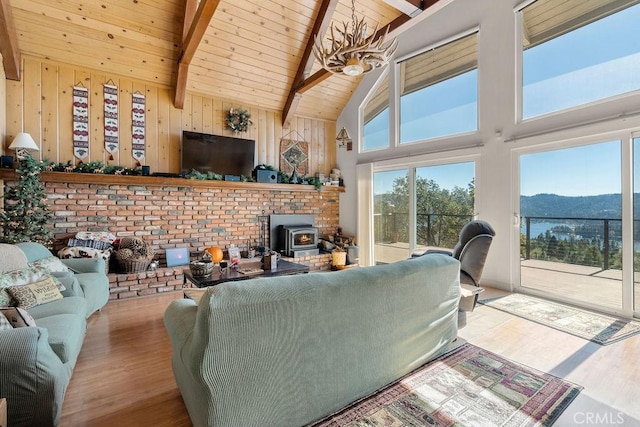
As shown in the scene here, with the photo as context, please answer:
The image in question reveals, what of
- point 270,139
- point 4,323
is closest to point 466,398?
point 4,323

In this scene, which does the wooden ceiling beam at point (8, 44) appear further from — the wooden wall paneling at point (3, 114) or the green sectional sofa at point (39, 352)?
the green sectional sofa at point (39, 352)

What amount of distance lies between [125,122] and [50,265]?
8.75 feet

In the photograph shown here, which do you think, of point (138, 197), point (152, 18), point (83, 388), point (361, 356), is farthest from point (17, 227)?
point (361, 356)

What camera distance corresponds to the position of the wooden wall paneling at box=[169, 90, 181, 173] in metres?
4.91

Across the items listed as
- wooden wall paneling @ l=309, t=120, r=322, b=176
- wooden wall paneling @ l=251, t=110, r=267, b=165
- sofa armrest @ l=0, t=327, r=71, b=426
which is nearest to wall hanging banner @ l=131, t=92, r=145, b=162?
wooden wall paneling @ l=251, t=110, r=267, b=165

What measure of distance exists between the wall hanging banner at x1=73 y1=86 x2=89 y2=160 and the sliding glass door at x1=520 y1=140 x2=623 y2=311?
6078 mm

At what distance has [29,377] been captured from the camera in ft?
4.58

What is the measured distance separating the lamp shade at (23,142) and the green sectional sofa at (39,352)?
189 cm

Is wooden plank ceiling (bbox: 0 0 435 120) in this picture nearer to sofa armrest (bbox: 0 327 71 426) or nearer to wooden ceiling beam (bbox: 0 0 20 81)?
wooden ceiling beam (bbox: 0 0 20 81)

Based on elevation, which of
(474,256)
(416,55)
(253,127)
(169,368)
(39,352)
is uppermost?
(416,55)

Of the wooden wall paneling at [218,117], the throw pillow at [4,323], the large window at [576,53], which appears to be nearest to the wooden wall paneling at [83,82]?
the wooden wall paneling at [218,117]

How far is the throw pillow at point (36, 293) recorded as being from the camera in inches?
83.8

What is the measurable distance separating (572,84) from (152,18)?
5396 millimetres

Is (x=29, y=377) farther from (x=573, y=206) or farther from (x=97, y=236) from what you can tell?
(x=573, y=206)
